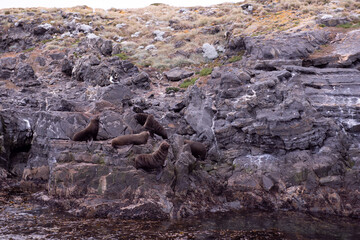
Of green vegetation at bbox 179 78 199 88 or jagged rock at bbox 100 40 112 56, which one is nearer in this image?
green vegetation at bbox 179 78 199 88

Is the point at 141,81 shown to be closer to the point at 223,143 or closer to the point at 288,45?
the point at 288,45

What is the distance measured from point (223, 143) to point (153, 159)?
13.2 ft

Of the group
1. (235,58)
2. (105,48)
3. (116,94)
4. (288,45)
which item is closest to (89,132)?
(116,94)

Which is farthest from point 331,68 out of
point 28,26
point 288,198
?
point 28,26

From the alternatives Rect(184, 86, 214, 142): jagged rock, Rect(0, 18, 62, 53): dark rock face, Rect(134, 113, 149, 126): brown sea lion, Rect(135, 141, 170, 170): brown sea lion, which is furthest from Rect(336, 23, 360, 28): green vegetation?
Rect(0, 18, 62, 53): dark rock face

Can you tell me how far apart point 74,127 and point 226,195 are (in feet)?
23.1

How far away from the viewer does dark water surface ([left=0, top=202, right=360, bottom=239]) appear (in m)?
8.83

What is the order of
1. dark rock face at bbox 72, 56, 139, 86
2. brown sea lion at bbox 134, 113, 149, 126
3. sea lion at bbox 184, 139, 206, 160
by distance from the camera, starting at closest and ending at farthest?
1. sea lion at bbox 184, 139, 206, 160
2. brown sea lion at bbox 134, 113, 149, 126
3. dark rock face at bbox 72, 56, 139, 86

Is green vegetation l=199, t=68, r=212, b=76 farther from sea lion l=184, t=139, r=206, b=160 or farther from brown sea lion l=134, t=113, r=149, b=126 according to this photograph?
sea lion l=184, t=139, r=206, b=160

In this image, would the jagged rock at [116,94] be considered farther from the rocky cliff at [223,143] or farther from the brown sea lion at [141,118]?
the brown sea lion at [141,118]

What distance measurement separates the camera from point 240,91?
50.4 feet

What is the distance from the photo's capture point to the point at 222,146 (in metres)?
14.0

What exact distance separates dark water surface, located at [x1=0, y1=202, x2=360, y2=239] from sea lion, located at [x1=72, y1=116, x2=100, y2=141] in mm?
3076

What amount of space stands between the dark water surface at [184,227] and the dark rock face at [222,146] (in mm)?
579
